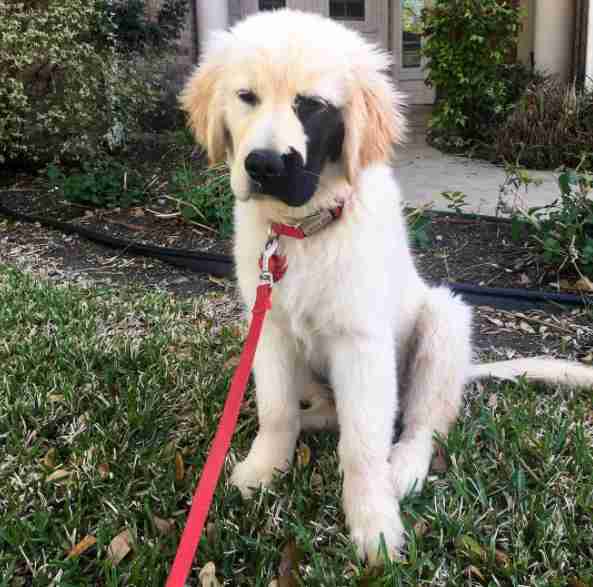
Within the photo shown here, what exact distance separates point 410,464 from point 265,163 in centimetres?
110

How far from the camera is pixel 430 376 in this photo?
2363 millimetres

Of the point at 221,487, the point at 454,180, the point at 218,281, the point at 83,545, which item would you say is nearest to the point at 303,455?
the point at 221,487

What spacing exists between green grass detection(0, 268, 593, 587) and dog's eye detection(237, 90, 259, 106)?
3.81 ft

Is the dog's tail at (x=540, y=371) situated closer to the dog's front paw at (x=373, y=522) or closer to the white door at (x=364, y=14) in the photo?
the dog's front paw at (x=373, y=522)

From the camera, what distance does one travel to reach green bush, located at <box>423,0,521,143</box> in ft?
25.6

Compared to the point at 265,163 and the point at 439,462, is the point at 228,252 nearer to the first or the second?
the point at 439,462

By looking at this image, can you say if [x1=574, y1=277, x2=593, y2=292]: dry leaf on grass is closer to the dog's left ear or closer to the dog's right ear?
the dog's left ear

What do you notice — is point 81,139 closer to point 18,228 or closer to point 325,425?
point 18,228

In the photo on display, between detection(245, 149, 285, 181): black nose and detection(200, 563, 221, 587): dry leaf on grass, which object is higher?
detection(245, 149, 285, 181): black nose

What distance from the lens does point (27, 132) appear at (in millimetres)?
6215

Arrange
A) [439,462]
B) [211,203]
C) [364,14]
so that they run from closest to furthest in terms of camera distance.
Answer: [439,462]
[211,203]
[364,14]

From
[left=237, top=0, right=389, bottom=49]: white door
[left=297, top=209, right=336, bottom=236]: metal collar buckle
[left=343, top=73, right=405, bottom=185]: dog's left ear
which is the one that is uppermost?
[left=237, top=0, right=389, bottom=49]: white door

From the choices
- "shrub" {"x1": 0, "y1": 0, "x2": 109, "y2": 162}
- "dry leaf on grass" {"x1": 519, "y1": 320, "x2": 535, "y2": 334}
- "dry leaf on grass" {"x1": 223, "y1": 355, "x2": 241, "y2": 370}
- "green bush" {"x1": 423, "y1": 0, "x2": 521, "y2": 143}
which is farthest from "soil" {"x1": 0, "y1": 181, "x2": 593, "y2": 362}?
"green bush" {"x1": 423, "y1": 0, "x2": 521, "y2": 143}

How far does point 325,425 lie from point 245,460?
1.22ft
